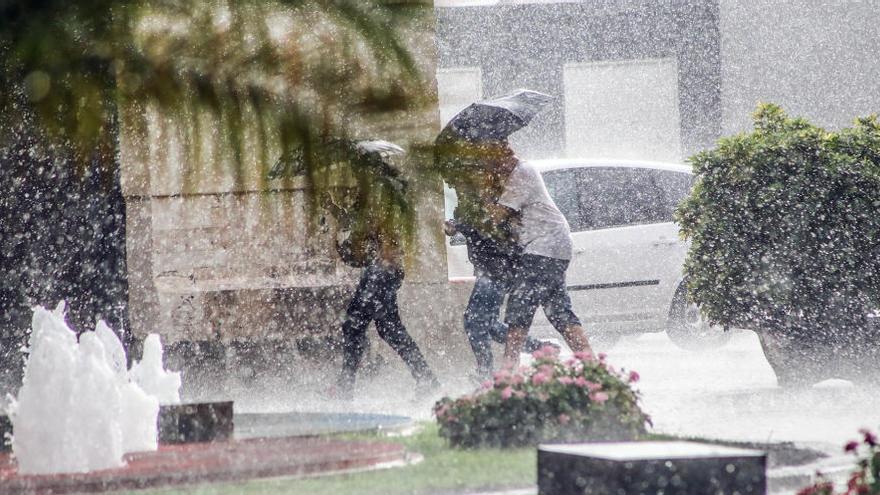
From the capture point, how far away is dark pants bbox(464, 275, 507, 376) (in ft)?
30.8

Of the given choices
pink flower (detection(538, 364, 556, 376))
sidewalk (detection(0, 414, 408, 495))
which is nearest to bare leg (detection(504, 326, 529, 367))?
pink flower (detection(538, 364, 556, 376))

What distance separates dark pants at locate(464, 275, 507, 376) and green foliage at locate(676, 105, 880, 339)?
132 centimetres

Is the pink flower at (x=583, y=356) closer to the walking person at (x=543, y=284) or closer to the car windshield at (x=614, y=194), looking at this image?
the walking person at (x=543, y=284)

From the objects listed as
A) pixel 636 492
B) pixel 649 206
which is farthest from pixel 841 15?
pixel 636 492

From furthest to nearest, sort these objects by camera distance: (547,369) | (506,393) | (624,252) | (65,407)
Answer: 1. (624,252)
2. (547,369)
3. (506,393)
4. (65,407)

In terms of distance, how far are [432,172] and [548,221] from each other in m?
7.45

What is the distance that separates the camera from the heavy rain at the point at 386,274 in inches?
51.3

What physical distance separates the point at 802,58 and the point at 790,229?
14.2 meters

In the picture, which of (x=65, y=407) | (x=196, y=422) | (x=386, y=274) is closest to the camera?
(x=386, y=274)

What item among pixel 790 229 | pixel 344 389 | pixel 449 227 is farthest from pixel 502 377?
pixel 449 227

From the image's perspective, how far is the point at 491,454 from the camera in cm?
644

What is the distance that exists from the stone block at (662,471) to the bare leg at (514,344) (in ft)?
15.4

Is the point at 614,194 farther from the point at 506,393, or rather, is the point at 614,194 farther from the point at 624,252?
the point at 506,393

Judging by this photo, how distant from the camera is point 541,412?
669 cm
